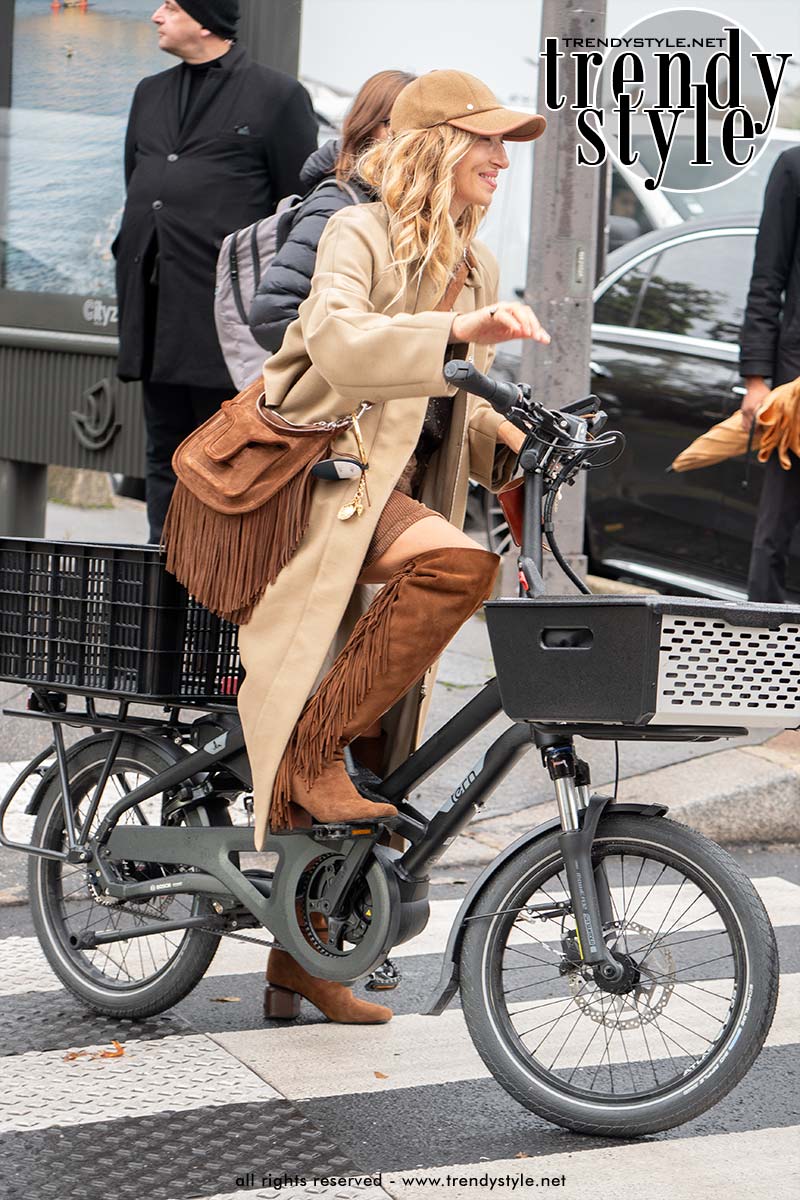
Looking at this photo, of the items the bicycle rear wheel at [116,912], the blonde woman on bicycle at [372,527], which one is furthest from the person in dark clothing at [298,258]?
the bicycle rear wheel at [116,912]

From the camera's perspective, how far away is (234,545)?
141 inches

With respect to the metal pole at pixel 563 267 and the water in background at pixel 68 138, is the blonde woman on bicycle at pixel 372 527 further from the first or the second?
the water in background at pixel 68 138

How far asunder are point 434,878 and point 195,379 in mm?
1859

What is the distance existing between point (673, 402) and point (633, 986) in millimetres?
4635

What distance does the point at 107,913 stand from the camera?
13.6 ft

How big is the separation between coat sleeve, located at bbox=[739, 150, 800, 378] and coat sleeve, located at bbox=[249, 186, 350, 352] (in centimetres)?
251

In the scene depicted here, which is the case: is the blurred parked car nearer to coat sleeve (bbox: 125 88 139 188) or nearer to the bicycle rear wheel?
coat sleeve (bbox: 125 88 139 188)

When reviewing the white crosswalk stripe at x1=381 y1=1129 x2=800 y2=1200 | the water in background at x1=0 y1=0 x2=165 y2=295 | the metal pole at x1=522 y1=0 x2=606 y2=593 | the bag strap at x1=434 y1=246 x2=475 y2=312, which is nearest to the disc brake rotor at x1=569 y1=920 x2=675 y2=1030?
the white crosswalk stripe at x1=381 y1=1129 x2=800 y2=1200

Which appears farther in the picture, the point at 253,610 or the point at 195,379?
the point at 195,379

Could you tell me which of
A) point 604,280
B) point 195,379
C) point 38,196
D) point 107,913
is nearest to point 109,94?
point 38,196

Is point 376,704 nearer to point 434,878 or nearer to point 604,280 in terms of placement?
point 434,878

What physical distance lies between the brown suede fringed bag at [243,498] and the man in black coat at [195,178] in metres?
2.33

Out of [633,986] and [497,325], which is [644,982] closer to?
[633,986]

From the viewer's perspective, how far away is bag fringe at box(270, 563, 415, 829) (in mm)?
3434
